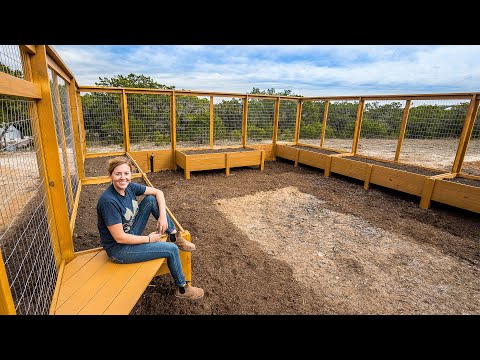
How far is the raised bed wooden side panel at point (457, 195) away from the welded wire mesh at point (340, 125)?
3.06 m

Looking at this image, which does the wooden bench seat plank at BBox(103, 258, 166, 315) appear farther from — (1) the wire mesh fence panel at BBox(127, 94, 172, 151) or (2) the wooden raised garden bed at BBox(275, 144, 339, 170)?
(2) the wooden raised garden bed at BBox(275, 144, 339, 170)

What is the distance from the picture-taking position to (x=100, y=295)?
1890mm

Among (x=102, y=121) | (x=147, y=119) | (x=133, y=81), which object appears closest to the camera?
(x=102, y=121)

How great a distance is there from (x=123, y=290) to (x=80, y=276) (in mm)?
434

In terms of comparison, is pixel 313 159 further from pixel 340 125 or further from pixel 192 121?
pixel 192 121

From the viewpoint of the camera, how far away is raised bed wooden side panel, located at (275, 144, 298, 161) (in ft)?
27.6

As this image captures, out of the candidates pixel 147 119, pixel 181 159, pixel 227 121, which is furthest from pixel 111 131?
pixel 227 121

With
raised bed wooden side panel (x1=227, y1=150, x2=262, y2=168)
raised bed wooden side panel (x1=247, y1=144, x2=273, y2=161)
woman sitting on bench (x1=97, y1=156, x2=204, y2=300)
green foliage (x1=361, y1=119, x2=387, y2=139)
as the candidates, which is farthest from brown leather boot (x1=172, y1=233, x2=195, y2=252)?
raised bed wooden side panel (x1=247, y1=144, x2=273, y2=161)

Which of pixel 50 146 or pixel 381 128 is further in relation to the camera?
pixel 381 128

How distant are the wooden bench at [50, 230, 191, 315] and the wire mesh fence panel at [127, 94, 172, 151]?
16.7ft

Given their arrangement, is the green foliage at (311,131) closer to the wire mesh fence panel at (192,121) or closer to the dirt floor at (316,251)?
the dirt floor at (316,251)

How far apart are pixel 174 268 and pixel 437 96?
236 inches

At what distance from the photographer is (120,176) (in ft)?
7.10
